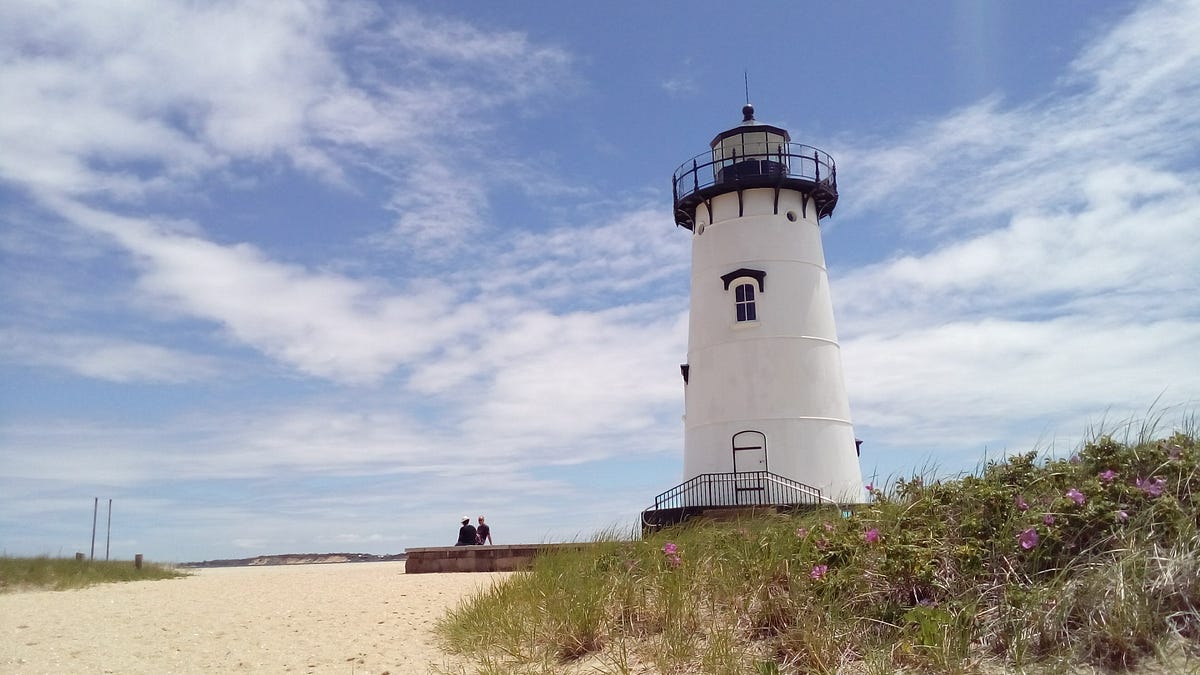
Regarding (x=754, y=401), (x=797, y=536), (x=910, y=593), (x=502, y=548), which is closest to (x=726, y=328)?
(x=754, y=401)

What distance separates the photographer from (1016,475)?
7113 mm

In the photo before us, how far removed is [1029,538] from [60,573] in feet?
59.1

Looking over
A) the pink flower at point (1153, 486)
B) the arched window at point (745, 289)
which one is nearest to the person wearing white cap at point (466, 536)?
the arched window at point (745, 289)

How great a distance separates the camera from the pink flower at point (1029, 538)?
19.5 feet

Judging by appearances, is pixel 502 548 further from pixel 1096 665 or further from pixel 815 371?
pixel 1096 665

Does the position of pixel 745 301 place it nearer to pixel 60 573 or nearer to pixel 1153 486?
pixel 60 573

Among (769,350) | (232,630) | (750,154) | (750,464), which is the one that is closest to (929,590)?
(232,630)

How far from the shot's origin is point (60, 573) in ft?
56.2

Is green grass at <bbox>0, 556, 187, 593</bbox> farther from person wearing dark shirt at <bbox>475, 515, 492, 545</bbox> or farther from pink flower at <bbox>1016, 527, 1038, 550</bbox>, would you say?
pink flower at <bbox>1016, 527, 1038, 550</bbox>

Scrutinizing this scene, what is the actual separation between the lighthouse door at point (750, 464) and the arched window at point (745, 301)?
3.10 meters

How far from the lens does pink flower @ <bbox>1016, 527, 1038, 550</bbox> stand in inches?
234

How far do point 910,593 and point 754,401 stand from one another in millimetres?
15577

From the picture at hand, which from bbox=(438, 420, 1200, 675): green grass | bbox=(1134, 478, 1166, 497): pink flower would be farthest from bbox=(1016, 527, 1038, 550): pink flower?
bbox=(1134, 478, 1166, 497): pink flower

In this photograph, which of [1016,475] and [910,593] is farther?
[1016,475]
